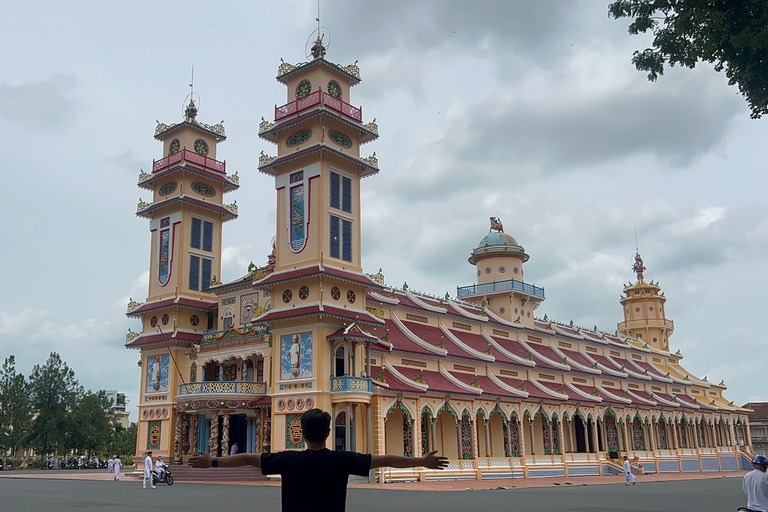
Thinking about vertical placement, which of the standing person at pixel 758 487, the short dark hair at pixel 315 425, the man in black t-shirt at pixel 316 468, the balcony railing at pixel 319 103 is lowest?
the standing person at pixel 758 487

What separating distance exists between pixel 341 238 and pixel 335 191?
2.36 m

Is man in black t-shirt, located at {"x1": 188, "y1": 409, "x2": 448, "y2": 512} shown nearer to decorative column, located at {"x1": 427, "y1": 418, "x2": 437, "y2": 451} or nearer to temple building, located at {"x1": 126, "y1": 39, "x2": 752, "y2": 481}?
temple building, located at {"x1": 126, "y1": 39, "x2": 752, "y2": 481}

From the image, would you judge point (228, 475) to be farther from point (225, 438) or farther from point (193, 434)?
point (193, 434)

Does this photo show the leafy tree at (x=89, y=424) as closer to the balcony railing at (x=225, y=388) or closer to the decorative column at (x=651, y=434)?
the balcony railing at (x=225, y=388)

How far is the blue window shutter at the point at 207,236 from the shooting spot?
4322 cm

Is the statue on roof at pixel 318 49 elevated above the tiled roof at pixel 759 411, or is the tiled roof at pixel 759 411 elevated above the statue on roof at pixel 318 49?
the statue on roof at pixel 318 49

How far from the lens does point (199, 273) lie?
4231 centimetres

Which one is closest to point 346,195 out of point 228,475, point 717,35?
point 228,475

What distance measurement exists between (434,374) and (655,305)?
4465cm

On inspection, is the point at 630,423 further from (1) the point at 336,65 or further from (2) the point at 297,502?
(2) the point at 297,502

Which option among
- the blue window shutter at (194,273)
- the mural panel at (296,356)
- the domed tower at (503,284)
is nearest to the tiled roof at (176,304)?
the blue window shutter at (194,273)

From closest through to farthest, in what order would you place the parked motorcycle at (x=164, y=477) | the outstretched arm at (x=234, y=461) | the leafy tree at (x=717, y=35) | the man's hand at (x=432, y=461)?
the outstretched arm at (x=234, y=461)
the man's hand at (x=432, y=461)
the leafy tree at (x=717, y=35)
the parked motorcycle at (x=164, y=477)

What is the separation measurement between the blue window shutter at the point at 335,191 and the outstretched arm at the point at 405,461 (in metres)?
30.1

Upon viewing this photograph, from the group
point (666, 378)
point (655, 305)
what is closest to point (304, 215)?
point (666, 378)
